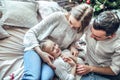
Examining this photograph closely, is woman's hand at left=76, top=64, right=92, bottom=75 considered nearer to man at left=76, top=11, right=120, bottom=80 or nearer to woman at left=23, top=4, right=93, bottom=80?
man at left=76, top=11, right=120, bottom=80

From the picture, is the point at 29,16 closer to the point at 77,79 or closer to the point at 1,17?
the point at 1,17

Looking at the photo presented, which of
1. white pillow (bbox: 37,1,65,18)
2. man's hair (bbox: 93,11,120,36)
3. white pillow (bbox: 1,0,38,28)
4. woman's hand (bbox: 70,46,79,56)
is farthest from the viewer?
white pillow (bbox: 37,1,65,18)

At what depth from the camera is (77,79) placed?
1816mm

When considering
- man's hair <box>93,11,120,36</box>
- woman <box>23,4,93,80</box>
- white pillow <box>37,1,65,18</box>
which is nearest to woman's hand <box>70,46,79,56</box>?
woman <box>23,4,93,80</box>

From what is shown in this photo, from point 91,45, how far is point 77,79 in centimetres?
28

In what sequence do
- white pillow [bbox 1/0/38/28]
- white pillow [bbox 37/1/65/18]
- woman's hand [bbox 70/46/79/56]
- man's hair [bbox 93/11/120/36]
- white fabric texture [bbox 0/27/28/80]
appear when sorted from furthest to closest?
white pillow [bbox 37/1/65/18] → white pillow [bbox 1/0/38/28] → woman's hand [bbox 70/46/79/56] → white fabric texture [bbox 0/27/28/80] → man's hair [bbox 93/11/120/36]

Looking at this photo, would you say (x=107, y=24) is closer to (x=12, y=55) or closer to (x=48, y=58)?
(x=48, y=58)

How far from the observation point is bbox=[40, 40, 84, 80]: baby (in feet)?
5.77

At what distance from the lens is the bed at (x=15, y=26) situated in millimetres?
1826

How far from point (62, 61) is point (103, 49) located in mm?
311

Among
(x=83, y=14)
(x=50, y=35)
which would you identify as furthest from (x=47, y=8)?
(x=83, y=14)

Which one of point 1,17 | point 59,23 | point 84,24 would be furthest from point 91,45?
point 1,17

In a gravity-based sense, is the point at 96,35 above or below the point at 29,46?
above

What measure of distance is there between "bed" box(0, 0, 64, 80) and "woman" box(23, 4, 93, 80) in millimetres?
109
